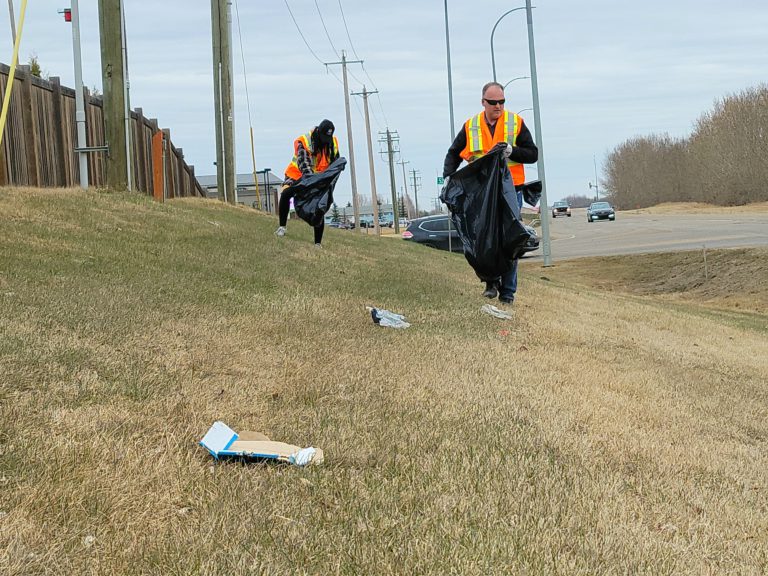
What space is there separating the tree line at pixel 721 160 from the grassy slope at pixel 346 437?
70.1 metres

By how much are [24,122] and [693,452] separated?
37.1 ft

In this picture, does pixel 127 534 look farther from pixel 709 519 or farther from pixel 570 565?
pixel 709 519

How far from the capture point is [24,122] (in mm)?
12945

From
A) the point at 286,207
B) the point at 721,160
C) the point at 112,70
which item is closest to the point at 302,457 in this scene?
the point at 286,207

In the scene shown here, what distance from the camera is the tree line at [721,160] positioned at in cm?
7175

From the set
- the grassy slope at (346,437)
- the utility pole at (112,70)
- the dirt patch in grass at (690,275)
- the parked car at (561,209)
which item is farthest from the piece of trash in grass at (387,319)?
the parked car at (561,209)

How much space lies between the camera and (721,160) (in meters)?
76.4

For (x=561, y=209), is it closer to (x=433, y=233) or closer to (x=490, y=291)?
(x=433, y=233)

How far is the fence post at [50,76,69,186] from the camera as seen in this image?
14062mm

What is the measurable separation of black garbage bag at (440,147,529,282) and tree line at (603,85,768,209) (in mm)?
68626

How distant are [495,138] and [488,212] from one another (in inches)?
26.8

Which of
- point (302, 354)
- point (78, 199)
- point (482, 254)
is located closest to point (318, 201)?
point (78, 199)

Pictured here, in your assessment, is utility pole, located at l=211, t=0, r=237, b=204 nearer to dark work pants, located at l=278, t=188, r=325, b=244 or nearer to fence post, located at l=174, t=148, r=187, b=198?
fence post, located at l=174, t=148, r=187, b=198

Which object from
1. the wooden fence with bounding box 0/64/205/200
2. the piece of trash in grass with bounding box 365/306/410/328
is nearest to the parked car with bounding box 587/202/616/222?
the wooden fence with bounding box 0/64/205/200
